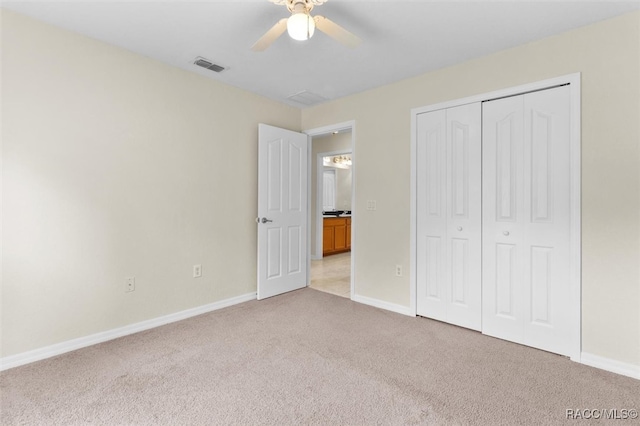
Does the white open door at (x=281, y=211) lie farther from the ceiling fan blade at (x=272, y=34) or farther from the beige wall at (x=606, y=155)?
the beige wall at (x=606, y=155)

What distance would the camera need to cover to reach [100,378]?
202 centimetres

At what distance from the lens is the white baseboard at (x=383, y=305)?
127 inches

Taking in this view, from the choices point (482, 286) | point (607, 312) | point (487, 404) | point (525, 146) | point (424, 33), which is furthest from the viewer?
point (482, 286)

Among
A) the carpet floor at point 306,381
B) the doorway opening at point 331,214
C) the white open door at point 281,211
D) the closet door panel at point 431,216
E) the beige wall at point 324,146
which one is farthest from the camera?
the beige wall at point 324,146

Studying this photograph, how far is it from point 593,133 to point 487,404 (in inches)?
75.8

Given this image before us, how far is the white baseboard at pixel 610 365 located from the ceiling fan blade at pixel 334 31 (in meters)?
2.63

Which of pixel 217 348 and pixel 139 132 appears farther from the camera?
pixel 139 132

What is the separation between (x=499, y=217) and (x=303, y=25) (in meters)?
2.10

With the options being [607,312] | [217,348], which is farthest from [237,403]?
[607,312]

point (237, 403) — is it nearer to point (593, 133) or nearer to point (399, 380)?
point (399, 380)

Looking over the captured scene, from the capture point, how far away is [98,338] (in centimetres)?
253

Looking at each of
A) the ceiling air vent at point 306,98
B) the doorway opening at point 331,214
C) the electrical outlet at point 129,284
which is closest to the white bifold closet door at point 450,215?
the doorway opening at point 331,214

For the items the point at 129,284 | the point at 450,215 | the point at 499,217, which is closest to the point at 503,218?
the point at 499,217

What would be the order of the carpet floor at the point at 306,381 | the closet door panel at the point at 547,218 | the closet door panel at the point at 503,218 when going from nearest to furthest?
the carpet floor at the point at 306,381 → the closet door panel at the point at 547,218 → the closet door panel at the point at 503,218
